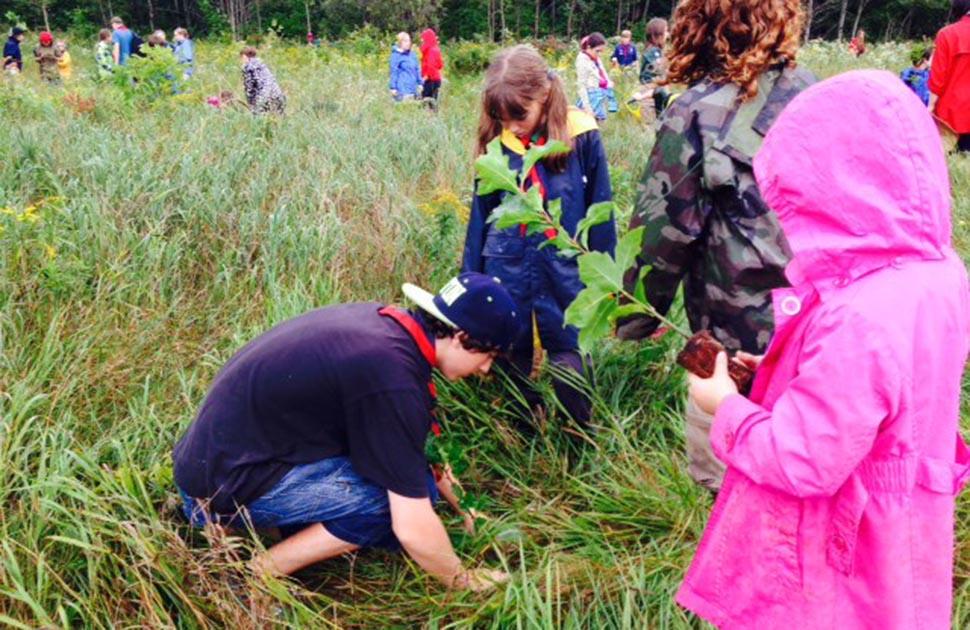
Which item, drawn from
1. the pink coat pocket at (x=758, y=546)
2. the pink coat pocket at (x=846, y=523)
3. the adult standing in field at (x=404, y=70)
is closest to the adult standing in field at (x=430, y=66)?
the adult standing in field at (x=404, y=70)

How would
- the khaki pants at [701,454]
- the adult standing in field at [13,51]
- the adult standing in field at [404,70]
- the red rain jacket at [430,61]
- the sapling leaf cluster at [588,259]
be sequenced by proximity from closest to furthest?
the sapling leaf cluster at [588,259] < the khaki pants at [701,454] < the adult standing in field at [404,70] < the red rain jacket at [430,61] < the adult standing in field at [13,51]

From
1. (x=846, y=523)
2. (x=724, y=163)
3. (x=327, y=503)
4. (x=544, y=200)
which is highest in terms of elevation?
(x=724, y=163)

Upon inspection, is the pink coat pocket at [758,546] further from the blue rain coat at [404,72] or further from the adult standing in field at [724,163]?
the blue rain coat at [404,72]

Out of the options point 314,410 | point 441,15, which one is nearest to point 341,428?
point 314,410

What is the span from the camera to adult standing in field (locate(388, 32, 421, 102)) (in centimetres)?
1041

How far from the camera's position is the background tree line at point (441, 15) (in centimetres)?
3212

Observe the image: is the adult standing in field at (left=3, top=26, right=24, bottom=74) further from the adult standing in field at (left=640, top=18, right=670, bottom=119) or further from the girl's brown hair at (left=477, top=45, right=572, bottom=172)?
the girl's brown hair at (left=477, top=45, right=572, bottom=172)

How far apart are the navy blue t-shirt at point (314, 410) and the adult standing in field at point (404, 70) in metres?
8.75

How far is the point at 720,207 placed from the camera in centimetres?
210

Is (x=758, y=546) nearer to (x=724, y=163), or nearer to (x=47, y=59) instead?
(x=724, y=163)

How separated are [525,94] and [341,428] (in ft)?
4.14

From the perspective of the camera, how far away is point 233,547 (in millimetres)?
2012

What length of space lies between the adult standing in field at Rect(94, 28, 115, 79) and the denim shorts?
6.52 m

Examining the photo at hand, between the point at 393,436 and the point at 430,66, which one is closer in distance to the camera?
the point at 393,436
